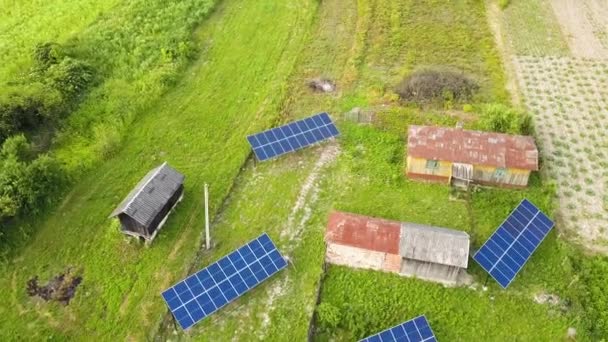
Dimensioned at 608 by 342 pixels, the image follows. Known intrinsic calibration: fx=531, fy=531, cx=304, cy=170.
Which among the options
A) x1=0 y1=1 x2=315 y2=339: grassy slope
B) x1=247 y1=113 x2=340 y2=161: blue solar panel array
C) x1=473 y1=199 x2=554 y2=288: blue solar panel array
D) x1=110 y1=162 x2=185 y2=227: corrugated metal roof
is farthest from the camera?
x1=247 y1=113 x2=340 y2=161: blue solar panel array

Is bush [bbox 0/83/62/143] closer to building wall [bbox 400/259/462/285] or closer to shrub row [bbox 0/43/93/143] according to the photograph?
shrub row [bbox 0/43/93/143]

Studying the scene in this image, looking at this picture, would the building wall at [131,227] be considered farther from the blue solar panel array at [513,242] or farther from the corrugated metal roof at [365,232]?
the blue solar panel array at [513,242]

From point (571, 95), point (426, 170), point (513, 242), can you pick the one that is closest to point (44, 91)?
point (426, 170)

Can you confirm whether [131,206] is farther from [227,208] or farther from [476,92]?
[476,92]

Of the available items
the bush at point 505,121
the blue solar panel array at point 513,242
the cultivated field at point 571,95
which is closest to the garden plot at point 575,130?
the cultivated field at point 571,95

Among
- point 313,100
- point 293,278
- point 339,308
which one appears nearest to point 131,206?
point 293,278

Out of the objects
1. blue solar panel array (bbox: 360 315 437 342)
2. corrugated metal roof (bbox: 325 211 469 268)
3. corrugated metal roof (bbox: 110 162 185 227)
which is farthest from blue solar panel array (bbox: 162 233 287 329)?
blue solar panel array (bbox: 360 315 437 342)
